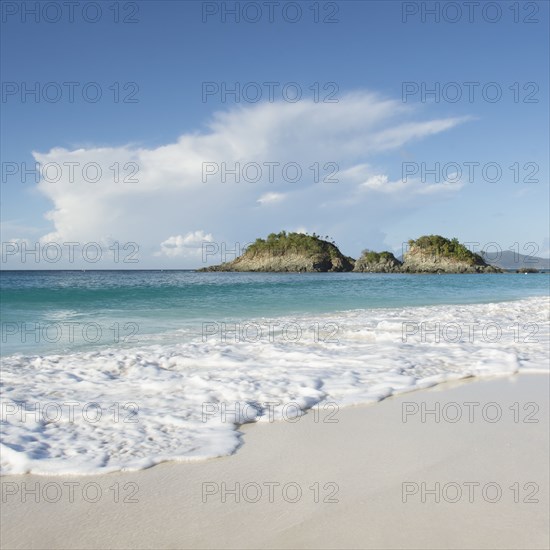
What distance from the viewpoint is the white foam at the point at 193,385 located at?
396 centimetres

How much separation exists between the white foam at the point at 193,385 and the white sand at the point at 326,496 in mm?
341

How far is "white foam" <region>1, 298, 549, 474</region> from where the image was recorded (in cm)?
396

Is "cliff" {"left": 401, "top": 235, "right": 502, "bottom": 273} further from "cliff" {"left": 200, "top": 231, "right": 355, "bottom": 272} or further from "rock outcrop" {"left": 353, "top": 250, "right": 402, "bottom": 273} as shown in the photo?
"cliff" {"left": 200, "top": 231, "right": 355, "bottom": 272}

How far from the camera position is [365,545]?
2.52 m

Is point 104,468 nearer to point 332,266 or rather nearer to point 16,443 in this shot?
point 16,443

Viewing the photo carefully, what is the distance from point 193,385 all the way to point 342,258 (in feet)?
381

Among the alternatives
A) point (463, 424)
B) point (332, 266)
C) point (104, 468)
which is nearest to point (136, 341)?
point (104, 468)

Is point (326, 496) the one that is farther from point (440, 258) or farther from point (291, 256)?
point (291, 256)

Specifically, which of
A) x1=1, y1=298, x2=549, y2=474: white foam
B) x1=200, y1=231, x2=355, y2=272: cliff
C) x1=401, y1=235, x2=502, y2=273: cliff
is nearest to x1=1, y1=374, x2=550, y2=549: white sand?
x1=1, y1=298, x2=549, y2=474: white foam

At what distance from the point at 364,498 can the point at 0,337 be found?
10678 mm

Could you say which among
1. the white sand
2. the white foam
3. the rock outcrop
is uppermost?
the rock outcrop

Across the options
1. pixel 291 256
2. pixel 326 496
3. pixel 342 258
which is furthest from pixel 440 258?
pixel 326 496

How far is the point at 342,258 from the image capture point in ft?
396

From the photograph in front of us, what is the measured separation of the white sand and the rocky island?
10435 cm
